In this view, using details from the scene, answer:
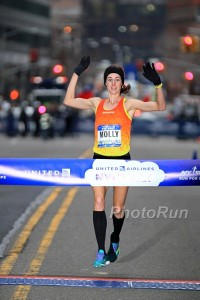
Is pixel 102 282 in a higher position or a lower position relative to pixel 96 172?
lower

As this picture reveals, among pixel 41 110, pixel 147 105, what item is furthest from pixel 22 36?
pixel 147 105

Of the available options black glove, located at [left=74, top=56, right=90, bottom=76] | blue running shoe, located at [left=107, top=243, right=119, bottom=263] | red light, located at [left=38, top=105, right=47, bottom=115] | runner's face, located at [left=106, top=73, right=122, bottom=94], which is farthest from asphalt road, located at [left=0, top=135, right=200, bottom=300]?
red light, located at [left=38, top=105, right=47, bottom=115]

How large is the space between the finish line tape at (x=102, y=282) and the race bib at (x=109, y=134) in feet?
4.51

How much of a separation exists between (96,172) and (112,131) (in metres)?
0.44

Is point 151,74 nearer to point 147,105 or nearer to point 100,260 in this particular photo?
point 147,105

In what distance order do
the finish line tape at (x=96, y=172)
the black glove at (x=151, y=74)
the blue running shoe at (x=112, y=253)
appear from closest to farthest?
the black glove at (x=151, y=74) < the finish line tape at (x=96, y=172) < the blue running shoe at (x=112, y=253)

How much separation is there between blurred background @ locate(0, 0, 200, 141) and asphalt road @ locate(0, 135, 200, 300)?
29.5 meters

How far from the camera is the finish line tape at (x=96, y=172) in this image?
9.09 m

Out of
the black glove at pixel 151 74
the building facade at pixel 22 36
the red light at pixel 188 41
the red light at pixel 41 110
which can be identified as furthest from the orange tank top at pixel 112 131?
the building facade at pixel 22 36

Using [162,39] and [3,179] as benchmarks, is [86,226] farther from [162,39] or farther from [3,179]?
[162,39]

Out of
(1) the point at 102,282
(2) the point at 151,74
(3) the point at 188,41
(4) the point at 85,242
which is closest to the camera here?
(1) the point at 102,282

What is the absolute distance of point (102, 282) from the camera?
27.2 ft

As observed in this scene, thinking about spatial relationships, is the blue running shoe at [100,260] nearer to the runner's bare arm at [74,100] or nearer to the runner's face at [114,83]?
the runner's bare arm at [74,100]

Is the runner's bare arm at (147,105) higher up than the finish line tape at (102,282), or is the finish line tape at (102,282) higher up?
the runner's bare arm at (147,105)
